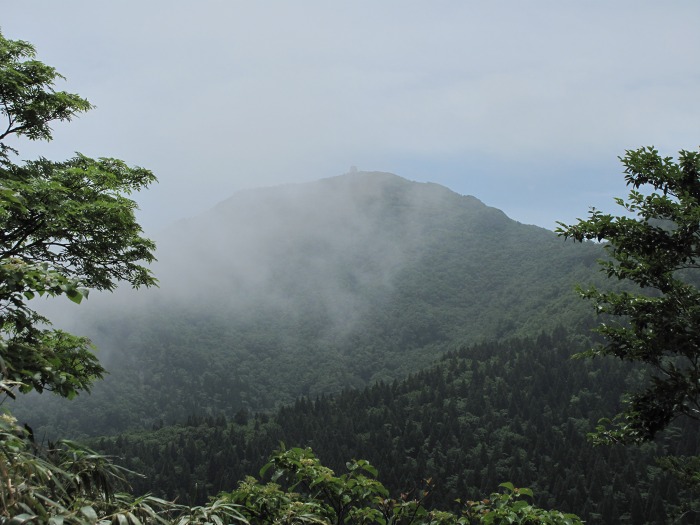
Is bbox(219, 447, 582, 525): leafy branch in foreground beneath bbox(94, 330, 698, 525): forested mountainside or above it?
above

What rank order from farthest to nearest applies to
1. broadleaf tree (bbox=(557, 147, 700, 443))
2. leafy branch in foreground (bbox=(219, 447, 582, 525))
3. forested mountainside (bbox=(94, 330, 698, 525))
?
1. forested mountainside (bbox=(94, 330, 698, 525))
2. broadleaf tree (bbox=(557, 147, 700, 443))
3. leafy branch in foreground (bbox=(219, 447, 582, 525))

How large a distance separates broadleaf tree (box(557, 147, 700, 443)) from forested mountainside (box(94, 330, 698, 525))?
193 ft

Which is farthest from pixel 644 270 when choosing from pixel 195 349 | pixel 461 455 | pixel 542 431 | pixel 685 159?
pixel 195 349

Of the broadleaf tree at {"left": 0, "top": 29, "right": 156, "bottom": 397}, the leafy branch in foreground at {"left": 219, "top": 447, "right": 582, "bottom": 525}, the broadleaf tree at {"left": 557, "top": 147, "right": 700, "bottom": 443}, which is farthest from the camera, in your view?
the broadleaf tree at {"left": 557, "top": 147, "right": 700, "bottom": 443}

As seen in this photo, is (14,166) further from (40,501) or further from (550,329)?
(550,329)

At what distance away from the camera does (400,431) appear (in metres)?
93.1

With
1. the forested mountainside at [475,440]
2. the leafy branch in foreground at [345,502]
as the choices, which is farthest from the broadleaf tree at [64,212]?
the forested mountainside at [475,440]

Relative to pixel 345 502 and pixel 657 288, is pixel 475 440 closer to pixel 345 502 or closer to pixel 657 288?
pixel 657 288

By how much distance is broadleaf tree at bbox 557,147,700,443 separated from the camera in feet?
34.4

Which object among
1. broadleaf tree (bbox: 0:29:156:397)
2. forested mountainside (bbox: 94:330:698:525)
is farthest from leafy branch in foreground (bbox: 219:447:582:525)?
forested mountainside (bbox: 94:330:698:525)

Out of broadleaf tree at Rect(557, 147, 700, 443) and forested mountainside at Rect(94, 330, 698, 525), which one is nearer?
broadleaf tree at Rect(557, 147, 700, 443)

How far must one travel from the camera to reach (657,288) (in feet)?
37.1

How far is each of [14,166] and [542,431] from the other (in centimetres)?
9148

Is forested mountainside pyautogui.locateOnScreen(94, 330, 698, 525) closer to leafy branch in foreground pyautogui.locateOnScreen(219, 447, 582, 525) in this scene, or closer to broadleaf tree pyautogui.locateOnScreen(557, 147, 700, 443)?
broadleaf tree pyautogui.locateOnScreen(557, 147, 700, 443)
